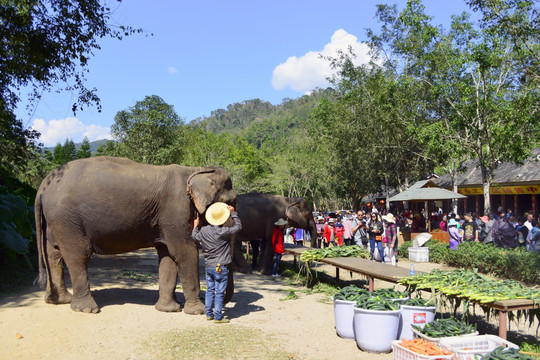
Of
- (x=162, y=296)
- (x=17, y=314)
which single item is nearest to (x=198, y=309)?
(x=162, y=296)

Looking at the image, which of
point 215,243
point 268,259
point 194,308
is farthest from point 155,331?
point 268,259

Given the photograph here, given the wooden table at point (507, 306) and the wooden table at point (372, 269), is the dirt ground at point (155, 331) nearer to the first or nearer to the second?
the wooden table at point (372, 269)

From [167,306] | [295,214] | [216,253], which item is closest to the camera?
[216,253]

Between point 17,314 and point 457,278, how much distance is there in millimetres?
7085

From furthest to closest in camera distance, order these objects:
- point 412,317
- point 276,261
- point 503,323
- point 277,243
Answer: point 276,261 → point 277,243 → point 412,317 → point 503,323

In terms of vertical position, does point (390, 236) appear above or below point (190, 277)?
above

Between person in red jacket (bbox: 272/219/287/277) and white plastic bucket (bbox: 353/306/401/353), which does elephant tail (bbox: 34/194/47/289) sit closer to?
white plastic bucket (bbox: 353/306/401/353)

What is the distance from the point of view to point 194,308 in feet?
28.8

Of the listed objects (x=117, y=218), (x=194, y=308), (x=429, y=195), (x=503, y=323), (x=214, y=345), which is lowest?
(x=214, y=345)

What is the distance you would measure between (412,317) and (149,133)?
3749 cm

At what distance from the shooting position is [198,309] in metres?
8.79

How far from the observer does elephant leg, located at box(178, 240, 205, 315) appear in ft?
28.8

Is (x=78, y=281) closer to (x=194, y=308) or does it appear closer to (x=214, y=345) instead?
(x=194, y=308)

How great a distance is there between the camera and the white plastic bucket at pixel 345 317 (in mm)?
7562
